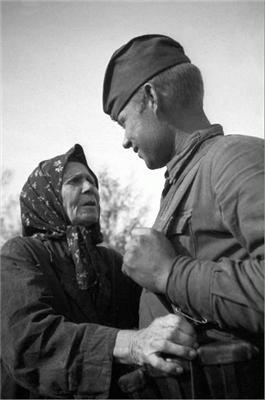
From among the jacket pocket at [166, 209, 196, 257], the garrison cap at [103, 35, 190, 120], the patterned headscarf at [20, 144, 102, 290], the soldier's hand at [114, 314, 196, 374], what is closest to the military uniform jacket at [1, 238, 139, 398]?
the patterned headscarf at [20, 144, 102, 290]

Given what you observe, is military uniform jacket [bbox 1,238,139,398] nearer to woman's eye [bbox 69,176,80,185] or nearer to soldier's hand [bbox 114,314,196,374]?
soldier's hand [bbox 114,314,196,374]

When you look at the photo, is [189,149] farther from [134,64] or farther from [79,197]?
[79,197]

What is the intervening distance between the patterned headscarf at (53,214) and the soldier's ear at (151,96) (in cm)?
135

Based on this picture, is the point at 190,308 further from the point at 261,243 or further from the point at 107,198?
the point at 107,198

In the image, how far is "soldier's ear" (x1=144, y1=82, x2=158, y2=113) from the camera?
2260 mm

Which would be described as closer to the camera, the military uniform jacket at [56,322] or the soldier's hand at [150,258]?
the soldier's hand at [150,258]

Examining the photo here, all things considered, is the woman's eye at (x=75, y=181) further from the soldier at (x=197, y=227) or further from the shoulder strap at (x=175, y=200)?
the shoulder strap at (x=175, y=200)

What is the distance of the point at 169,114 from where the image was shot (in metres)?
2.25

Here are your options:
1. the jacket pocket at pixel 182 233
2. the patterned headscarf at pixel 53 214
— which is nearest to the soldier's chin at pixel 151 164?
the jacket pocket at pixel 182 233

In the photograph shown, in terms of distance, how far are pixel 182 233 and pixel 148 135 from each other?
667mm

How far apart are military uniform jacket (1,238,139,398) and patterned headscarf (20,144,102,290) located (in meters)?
0.11

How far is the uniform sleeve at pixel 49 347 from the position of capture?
6.92ft

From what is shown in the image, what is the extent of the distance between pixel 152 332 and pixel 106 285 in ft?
4.15

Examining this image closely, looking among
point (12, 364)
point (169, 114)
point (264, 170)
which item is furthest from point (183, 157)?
point (12, 364)
